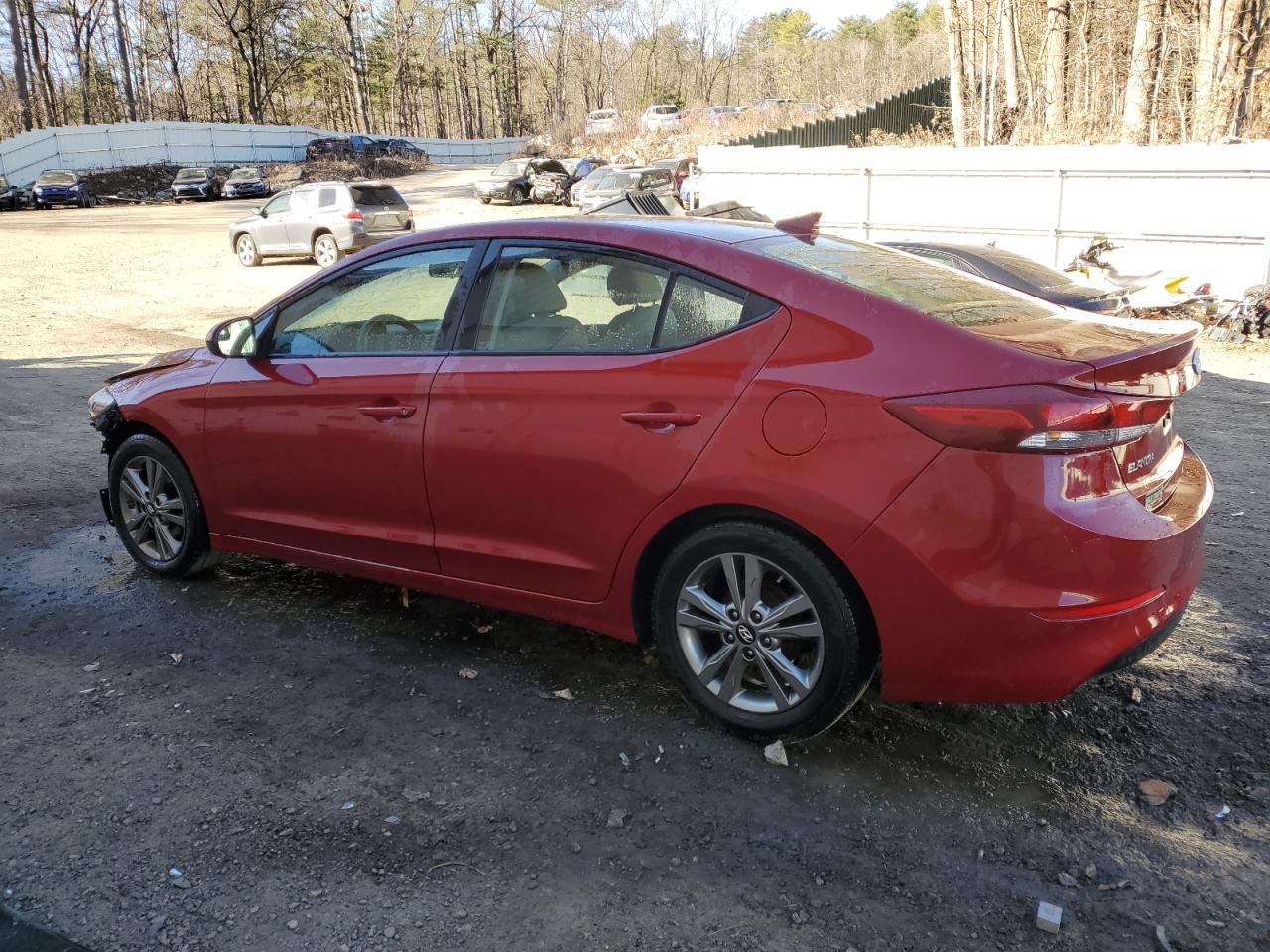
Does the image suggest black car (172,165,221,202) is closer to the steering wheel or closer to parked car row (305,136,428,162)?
parked car row (305,136,428,162)

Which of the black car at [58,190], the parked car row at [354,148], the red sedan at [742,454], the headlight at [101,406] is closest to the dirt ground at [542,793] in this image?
the red sedan at [742,454]

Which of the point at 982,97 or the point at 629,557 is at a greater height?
the point at 982,97

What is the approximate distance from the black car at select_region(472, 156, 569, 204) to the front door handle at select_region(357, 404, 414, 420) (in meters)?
32.9

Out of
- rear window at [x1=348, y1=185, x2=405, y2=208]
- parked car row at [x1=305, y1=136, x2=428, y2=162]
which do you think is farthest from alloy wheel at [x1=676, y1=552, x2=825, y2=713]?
parked car row at [x1=305, y1=136, x2=428, y2=162]

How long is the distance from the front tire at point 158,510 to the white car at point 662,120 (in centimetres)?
4720

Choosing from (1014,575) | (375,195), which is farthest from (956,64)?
(1014,575)

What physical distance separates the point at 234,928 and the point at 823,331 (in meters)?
2.29

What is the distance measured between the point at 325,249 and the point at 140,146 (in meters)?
36.4

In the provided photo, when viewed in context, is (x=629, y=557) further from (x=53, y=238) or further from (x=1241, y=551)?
(x=53, y=238)

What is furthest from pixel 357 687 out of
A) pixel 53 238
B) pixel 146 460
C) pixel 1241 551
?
pixel 53 238

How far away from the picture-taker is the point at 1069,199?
14.1m

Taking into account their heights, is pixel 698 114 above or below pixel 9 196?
above

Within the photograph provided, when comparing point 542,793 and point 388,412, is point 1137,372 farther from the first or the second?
point 388,412

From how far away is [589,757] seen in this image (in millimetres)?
3398
